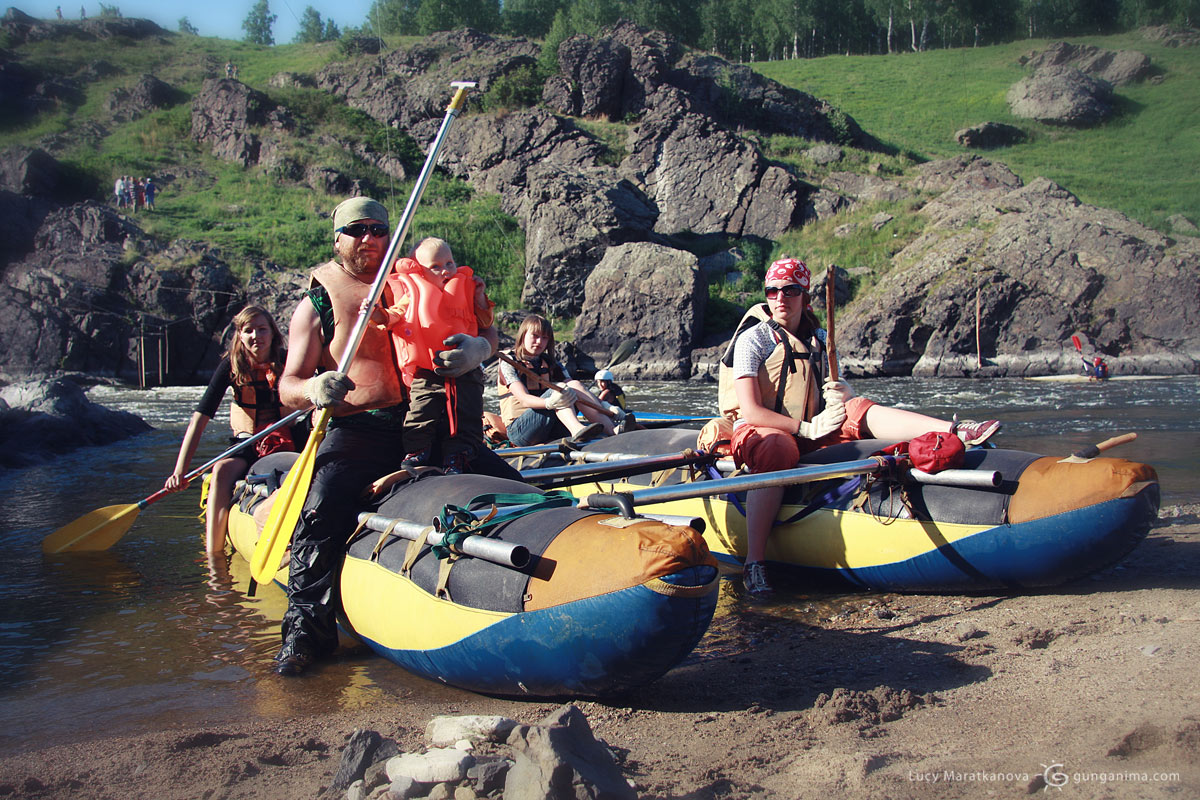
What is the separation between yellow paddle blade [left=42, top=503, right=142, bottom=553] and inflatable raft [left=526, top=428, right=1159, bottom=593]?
409cm

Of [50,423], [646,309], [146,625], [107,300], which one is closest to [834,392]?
[146,625]

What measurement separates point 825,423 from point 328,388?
257 cm

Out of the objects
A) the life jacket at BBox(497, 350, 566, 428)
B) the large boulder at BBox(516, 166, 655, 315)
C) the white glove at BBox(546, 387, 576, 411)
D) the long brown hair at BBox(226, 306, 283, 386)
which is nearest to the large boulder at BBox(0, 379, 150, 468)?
the long brown hair at BBox(226, 306, 283, 386)

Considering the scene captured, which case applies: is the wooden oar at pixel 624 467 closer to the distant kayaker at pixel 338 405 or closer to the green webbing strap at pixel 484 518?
the distant kayaker at pixel 338 405

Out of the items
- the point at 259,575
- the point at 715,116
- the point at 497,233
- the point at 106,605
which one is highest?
the point at 715,116

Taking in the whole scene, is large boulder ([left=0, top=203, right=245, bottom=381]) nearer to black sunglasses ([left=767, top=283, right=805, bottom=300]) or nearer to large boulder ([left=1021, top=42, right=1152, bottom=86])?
black sunglasses ([left=767, top=283, right=805, bottom=300])

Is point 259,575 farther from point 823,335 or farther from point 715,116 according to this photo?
point 715,116

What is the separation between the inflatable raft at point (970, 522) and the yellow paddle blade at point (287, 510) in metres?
2.29

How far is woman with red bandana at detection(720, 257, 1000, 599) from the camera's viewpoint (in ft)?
15.3

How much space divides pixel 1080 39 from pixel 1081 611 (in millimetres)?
64148

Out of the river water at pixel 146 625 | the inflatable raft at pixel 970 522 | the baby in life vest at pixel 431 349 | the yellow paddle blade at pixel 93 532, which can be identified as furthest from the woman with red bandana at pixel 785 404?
the yellow paddle blade at pixel 93 532

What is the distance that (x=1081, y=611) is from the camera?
12.3 feet

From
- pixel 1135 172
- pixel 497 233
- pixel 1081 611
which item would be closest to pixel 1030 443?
pixel 1081 611

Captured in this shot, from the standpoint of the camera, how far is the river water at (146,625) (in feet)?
11.1
